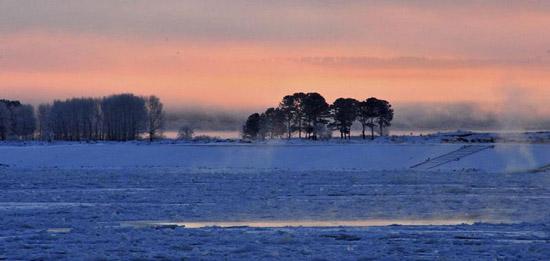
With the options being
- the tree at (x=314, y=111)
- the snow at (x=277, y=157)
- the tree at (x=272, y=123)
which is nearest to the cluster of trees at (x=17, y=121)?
the tree at (x=272, y=123)

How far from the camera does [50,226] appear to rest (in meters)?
16.1

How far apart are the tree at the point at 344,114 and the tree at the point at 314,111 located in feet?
4.41

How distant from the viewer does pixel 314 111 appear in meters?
99.7

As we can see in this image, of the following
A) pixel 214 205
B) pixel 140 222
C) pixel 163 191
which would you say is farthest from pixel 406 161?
pixel 140 222

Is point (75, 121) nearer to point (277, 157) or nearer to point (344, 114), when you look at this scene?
point (344, 114)

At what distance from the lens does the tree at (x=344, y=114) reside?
99062 mm

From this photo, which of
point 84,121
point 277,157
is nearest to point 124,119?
point 84,121

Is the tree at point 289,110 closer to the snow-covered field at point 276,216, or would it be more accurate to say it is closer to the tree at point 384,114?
the tree at point 384,114

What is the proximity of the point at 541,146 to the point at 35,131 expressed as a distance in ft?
343

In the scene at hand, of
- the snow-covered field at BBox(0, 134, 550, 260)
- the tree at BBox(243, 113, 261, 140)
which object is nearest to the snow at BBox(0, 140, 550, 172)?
the snow-covered field at BBox(0, 134, 550, 260)

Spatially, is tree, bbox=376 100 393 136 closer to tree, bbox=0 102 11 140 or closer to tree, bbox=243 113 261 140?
tree, bbox=243 113 261 140

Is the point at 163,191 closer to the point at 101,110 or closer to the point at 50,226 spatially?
the point at 50,226

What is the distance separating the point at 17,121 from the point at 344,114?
6492 cm

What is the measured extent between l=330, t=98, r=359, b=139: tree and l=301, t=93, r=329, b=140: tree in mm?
1344
